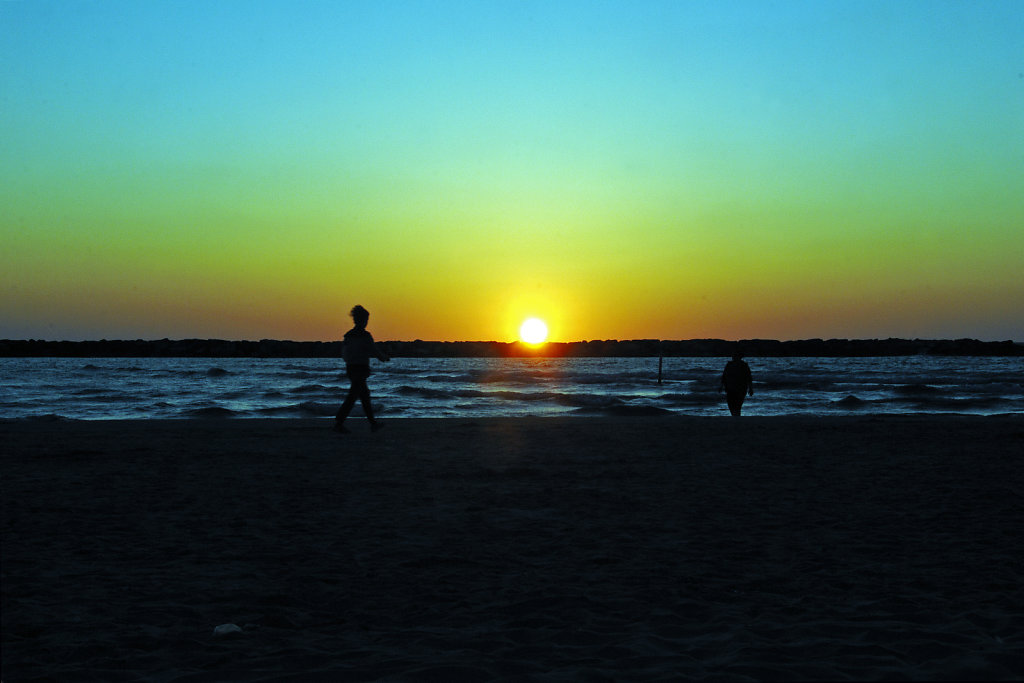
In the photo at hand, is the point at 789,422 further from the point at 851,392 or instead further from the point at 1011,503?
the point at 851,392

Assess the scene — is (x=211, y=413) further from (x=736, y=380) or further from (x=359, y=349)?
(x=736, y=380)

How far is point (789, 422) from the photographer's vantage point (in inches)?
679

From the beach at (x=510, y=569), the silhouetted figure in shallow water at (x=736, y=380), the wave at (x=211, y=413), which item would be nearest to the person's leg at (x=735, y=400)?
the silhouetted figure in shallow water at (x=736, y=380)

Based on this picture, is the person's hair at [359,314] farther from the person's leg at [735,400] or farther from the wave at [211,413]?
the wave at [211,413]

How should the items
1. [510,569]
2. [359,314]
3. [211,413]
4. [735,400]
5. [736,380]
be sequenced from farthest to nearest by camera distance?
[211,413], [735,400], [736,380], [359,314], [510,569]

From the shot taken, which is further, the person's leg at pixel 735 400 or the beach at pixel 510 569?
the person's leg at pixel 735 400

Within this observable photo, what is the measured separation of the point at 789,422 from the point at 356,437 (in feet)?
28.5

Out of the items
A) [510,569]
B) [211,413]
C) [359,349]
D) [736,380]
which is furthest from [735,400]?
[510,569]

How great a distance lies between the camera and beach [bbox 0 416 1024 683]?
379 cm

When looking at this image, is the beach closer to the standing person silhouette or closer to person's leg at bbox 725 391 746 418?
the standing person silhouette

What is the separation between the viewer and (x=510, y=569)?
17.5 ft

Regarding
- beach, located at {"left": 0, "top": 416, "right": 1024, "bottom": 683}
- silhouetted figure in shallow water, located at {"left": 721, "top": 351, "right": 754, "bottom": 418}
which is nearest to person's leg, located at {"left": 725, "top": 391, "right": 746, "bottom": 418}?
silhouetted figure in shallow water, located at {"left": 721, "top": 351, "right": 754, "bottom": 418}

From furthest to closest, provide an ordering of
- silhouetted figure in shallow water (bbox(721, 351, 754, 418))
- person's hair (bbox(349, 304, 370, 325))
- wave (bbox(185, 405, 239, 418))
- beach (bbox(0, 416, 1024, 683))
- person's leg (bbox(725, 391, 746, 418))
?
wave (bbox(185, 405, 239, 418)) < person's leg (bbox(725, 391, 746, 418)) < silhouetted figure in shallow water (bbox(721, 351, 754, 418)) < person's hair (bbox(349, 304, 370, 325)) < beach (bbox(0, 416, 1024, 683))

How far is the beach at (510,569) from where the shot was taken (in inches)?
149
